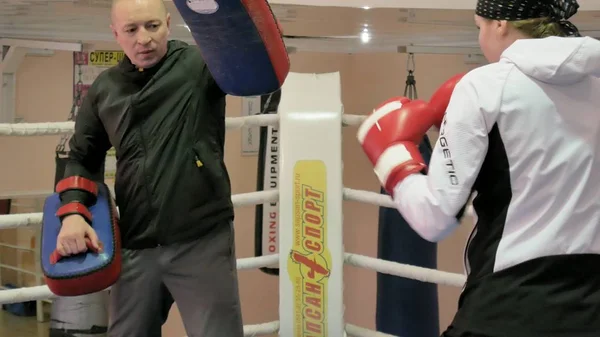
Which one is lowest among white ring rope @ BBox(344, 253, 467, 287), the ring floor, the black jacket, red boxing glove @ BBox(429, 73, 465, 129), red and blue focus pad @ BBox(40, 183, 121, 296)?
the ring floor

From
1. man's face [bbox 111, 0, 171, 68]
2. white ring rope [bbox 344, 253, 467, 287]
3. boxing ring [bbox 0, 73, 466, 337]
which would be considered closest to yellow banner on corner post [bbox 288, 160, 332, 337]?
boxing ring [bbox 0, 73, 466, 337]

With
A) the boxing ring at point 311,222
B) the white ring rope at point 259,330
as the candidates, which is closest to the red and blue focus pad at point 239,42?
the boxing ring at point 311,222

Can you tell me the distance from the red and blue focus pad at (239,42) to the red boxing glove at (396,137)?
0.87 ft

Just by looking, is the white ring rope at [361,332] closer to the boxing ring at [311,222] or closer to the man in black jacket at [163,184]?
the boxing ring at [311,222]

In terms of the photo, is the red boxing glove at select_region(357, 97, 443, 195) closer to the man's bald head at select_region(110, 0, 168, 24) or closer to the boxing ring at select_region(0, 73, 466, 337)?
the man's bald head at select_region(110, 0, 168, 24)

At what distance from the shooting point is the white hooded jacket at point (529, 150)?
1016 mm

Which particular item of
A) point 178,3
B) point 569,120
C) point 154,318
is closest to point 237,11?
point 178,3

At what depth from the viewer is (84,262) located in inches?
60.3

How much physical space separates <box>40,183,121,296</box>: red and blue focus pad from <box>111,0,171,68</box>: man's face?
364mm

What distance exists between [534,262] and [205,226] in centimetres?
79

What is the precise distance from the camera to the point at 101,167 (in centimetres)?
173

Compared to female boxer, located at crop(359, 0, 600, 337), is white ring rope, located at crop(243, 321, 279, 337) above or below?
below

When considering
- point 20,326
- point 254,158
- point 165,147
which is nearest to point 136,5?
point 165,147

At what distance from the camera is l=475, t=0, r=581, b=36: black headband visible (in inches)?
42.1
